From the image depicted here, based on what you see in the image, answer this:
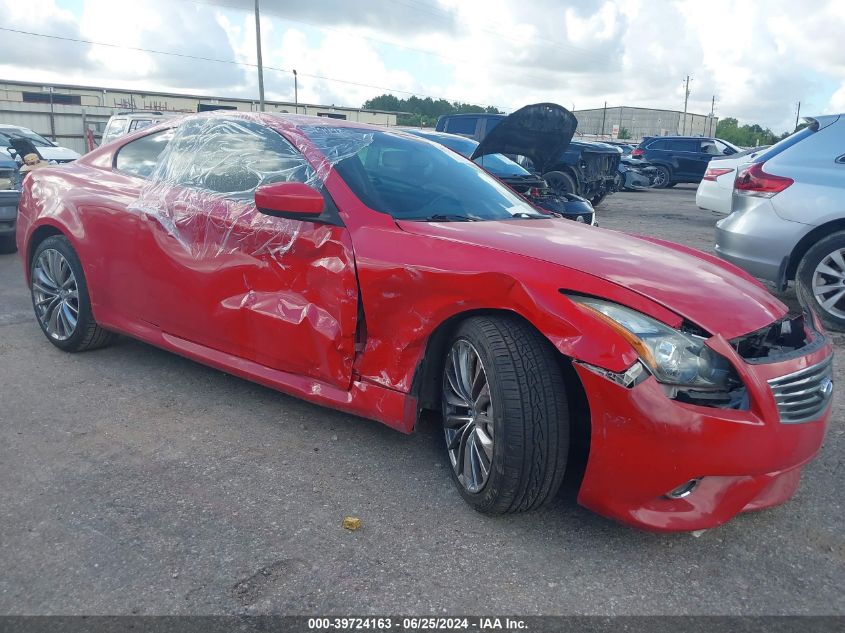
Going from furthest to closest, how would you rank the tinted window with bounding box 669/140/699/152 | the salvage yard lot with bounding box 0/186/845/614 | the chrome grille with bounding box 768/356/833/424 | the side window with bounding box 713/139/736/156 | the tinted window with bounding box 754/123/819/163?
the tinted window with bounding box 669/140/699/152
the side window with bounding box 713/139/736/156
the tinted window with bounding box 754/123/819/163
the chrome grille with bounding box 768/356/833/424
the salvage yard lot with bounding box 0/186/845/614

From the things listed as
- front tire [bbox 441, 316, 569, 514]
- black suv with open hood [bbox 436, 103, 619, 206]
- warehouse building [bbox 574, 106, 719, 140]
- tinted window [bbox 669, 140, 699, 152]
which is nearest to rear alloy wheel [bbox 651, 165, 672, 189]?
Result: tinted window [bbox 669, 140, 699, 152]

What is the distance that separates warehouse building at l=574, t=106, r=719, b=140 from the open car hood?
6941cm

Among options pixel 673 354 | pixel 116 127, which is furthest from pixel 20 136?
pixel 673 354

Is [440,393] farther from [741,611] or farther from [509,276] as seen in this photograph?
[741,611]

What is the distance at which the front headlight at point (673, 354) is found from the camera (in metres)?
2.22

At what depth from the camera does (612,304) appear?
2.32 metres

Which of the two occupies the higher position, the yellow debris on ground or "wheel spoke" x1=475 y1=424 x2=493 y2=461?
"wheel spoke" x1=475 y1=424 x2=493 y2=461

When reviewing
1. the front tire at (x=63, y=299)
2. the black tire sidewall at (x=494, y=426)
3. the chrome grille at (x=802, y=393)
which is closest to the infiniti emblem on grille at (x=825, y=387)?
the chrome grille at (x=802, y=393)

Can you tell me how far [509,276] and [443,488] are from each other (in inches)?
36.9

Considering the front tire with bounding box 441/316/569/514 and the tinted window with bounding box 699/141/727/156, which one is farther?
the tinted window with bounding box 699/141/727/156

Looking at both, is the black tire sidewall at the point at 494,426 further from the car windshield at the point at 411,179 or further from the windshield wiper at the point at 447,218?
the car windshield at the point at 411,179

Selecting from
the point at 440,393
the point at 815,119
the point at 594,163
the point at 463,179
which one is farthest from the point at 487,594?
the point at 594,163

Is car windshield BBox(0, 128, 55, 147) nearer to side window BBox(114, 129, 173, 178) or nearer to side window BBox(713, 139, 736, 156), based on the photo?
side window BBox(114, 129, 173, 178)

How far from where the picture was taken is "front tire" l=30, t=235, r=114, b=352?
13.9 feet
